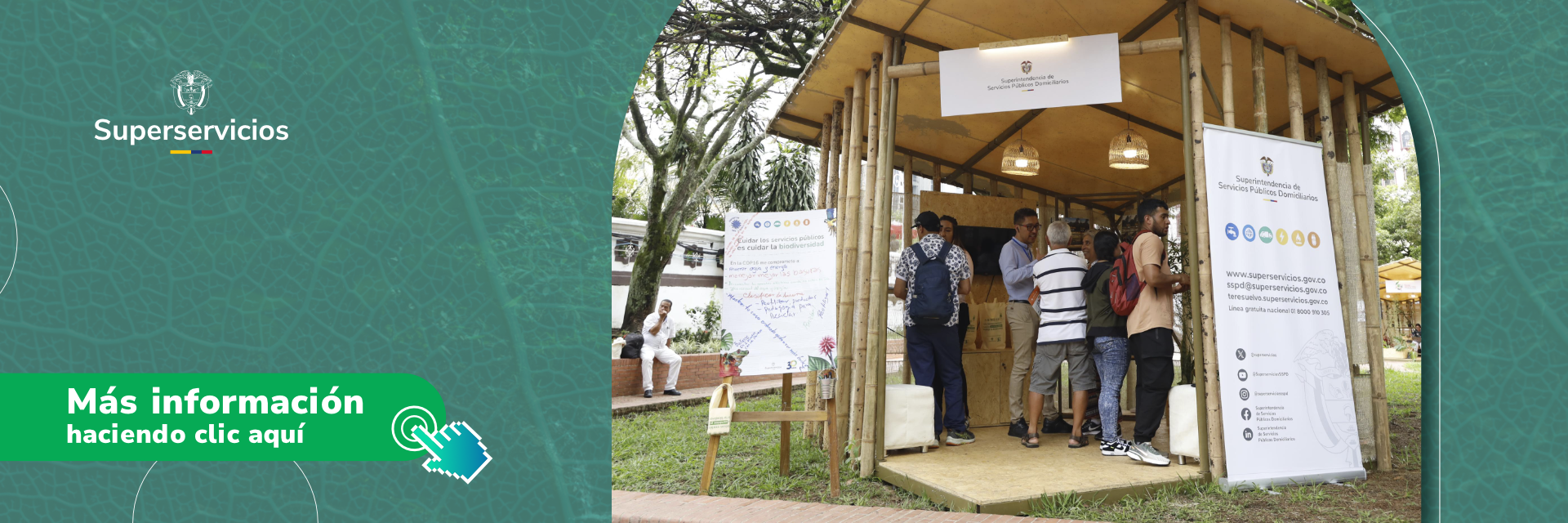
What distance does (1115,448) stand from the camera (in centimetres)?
510

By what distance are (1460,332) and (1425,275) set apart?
21cm

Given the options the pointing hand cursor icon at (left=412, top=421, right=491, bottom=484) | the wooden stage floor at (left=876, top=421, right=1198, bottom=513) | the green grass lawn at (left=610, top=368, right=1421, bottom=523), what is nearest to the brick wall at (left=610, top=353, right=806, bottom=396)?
the green grass lawn at (left=610, top=368, right=1421, bottom=523)

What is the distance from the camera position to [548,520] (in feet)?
8.79

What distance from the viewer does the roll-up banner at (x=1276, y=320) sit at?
432 cm

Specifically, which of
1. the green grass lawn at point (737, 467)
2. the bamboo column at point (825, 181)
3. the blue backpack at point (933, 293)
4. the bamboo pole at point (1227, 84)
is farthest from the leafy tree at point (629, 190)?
the bamboo pole at point (1227, 84)

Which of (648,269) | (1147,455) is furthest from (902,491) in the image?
(648,269)

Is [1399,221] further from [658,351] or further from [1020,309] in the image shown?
[1020,309]

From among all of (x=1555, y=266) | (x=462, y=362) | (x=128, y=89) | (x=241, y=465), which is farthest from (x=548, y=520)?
(x=1555, y=266)

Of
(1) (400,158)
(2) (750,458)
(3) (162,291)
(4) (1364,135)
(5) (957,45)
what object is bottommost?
(2) (750,458)

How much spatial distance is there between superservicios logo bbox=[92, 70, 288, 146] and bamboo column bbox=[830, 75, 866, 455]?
319cm

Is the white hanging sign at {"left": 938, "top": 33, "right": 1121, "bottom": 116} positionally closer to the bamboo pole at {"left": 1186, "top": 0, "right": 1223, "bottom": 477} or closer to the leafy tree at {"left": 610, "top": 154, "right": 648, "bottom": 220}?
the bamboo pole at {"left": 1186, "top": 0, "right": 1223, "bottom": 477}

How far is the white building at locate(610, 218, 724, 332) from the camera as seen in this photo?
16.0m

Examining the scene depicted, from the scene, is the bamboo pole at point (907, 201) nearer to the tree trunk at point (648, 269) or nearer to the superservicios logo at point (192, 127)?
the superservicios logo at point (192, 127)

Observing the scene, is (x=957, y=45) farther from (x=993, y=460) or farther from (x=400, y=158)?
(x=400, y=158)
